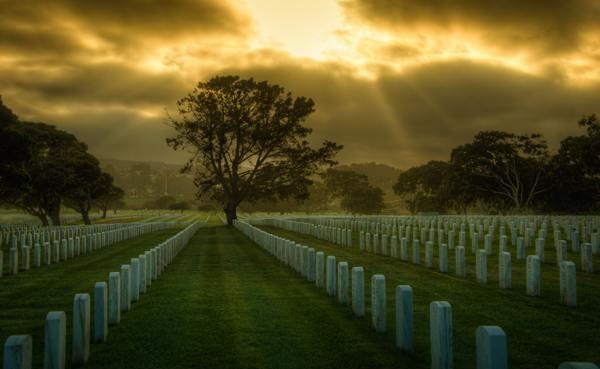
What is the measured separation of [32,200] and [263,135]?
24.3 m

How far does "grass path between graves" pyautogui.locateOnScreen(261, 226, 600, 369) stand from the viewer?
6.95m

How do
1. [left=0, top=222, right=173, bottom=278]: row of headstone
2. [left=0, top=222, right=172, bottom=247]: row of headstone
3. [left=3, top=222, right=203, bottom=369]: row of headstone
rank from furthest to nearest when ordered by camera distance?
[left=0, top=222, right=172, bottom=247]: row of headstone → [left=0, top=222, right=173, bottom=278]: row of headstone → [left=3, top=222, right=203, bottom=369]: row of headstone

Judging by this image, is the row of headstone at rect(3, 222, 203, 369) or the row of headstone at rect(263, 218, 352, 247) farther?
the row of headstone at rect(263, 218, 352, 247)

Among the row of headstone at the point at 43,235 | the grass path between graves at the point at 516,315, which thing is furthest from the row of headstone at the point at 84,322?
the row of headstone at the point at 43,235

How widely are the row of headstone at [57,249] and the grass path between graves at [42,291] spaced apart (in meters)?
0.40

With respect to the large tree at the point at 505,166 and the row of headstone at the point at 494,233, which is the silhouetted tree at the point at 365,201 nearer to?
the large tree at the point at 505,166

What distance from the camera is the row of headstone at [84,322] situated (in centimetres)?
445

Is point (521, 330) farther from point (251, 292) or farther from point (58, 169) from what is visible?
point (58, 169)

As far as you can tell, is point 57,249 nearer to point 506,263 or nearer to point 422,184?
point 506,263

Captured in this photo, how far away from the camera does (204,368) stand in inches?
249

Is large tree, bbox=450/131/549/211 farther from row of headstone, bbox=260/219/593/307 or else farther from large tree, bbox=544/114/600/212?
row of headstone, bbox=260/219/593/307

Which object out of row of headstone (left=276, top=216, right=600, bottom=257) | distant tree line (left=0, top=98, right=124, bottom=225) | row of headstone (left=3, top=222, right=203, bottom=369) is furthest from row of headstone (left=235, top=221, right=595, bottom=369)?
distant tree line (left=0, top=98, right=124, bottom=225)

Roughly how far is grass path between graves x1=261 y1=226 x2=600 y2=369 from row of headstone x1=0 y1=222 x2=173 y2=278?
1099 centimetres

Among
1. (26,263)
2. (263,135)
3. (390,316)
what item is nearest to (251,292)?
(390,316)
